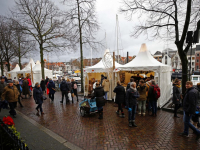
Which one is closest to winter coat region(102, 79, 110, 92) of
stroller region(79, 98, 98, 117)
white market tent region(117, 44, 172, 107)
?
white market tent region(117, 44, 172, 107)

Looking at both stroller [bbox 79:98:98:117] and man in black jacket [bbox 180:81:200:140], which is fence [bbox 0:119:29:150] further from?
man in black jacket [bbox 180:81:200:140]

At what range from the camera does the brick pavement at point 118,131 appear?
148 inches

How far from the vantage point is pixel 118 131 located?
4.63 m

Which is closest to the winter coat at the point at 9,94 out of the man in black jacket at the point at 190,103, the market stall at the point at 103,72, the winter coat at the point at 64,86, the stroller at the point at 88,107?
the winter coat at the point at 64,86

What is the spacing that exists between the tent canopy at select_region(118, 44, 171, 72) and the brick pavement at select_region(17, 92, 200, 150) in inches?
101

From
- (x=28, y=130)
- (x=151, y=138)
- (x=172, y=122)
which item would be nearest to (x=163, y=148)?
(x=151, y=138)

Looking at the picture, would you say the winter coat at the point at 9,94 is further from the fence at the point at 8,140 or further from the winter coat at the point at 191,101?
the winter coat at the point at 191,101

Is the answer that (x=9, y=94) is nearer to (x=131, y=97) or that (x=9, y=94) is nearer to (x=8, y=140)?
(x=8, y=140)

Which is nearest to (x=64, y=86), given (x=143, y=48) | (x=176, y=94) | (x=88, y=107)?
(x=88, y=107)

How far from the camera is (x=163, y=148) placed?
3.59 m

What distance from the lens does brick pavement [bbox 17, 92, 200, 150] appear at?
148 inches

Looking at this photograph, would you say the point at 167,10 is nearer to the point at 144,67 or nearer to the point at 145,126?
the point at 144,67

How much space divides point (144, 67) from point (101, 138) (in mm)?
4952

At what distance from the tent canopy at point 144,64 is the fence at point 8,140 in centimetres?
683
